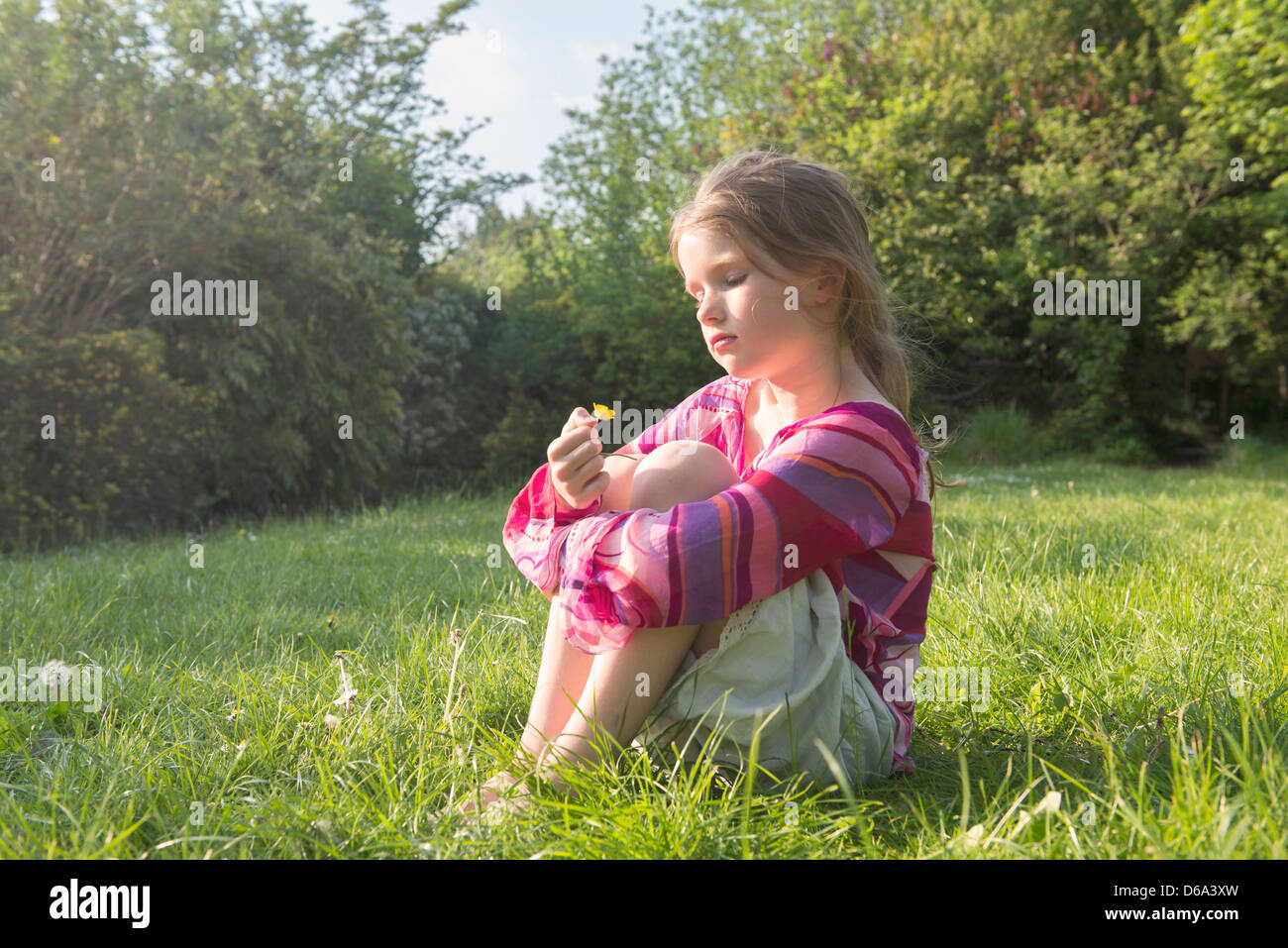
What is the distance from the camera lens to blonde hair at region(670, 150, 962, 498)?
1750mm

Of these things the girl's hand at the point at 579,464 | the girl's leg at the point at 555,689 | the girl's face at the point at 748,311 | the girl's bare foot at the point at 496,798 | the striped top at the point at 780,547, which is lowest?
the girl's bare foot at the point at 496,798

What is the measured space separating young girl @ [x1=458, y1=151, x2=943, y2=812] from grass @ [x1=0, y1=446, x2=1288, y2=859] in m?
0.10

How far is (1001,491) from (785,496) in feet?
19.9

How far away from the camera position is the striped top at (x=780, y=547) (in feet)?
4.94

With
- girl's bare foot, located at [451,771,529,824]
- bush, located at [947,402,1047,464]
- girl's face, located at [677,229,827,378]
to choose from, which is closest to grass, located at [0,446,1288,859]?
girl's bare foot, located at [451,771,529,824]

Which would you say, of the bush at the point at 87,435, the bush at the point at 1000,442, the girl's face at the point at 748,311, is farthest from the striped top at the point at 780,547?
the bush at the point at 1000,442

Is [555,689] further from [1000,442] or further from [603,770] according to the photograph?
[1000,442]

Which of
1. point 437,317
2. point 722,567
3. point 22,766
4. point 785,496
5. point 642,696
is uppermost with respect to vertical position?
point 437,317

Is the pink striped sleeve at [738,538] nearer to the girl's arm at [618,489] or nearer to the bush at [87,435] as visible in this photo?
the girl's arm at [618,489]

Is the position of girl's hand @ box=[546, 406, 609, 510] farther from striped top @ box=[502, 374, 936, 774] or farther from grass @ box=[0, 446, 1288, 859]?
grass @ box=[0, 446, 1288, 859]
